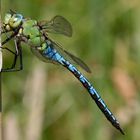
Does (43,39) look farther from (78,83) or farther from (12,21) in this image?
(78,83)

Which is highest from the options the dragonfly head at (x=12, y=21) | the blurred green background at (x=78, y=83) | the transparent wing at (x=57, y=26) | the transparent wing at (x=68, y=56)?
the dragonfly head at (x=12, y=21)

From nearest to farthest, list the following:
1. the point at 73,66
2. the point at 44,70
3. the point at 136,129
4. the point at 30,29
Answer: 1. the point at 30,29
2. the point at 73,66
3. the point at 136,129
4. the point at 44,70

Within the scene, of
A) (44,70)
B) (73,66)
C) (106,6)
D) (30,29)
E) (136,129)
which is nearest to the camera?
(30,29)

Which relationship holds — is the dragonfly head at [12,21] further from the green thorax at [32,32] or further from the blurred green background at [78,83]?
the blurred green background at [78,83]

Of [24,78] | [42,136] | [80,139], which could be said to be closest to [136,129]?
[80,139]

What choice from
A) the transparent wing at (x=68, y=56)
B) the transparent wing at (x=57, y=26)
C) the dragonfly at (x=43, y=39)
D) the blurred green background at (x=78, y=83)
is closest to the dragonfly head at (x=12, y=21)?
the dragonfly at (x=43, y=39)

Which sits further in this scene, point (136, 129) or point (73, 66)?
point (136, 129)

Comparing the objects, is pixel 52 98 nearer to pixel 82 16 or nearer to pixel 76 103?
pixel 76 103
